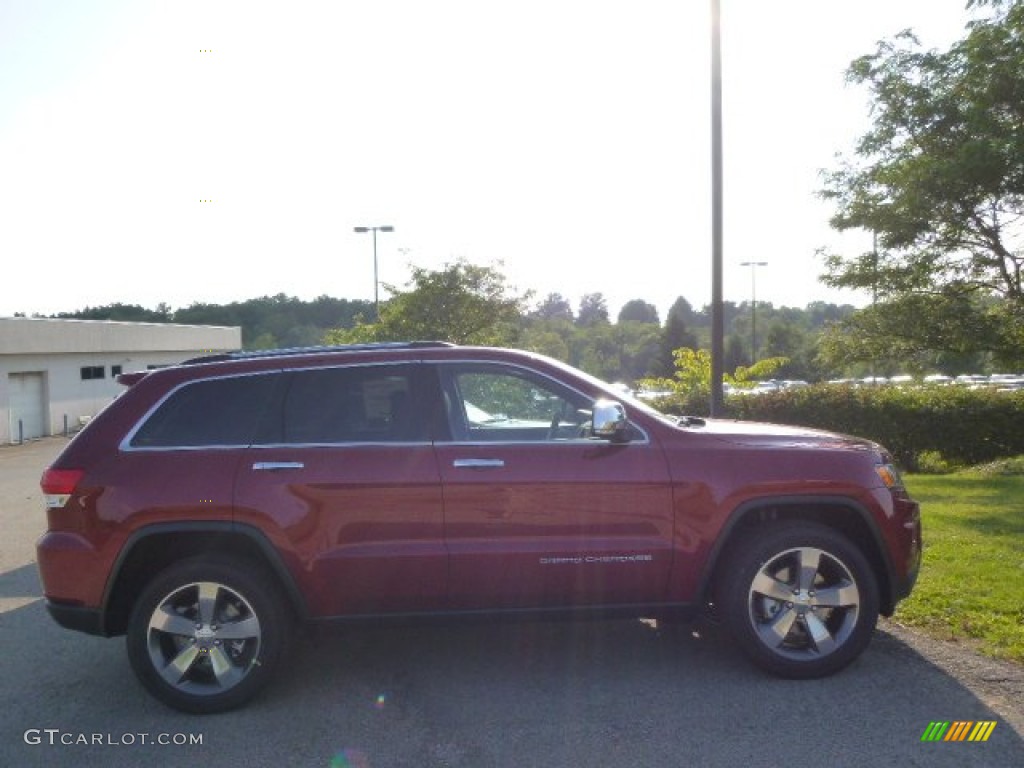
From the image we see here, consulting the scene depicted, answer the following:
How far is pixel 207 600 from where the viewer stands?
15.2 feet

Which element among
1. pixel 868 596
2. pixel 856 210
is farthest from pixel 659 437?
pixel 856 210

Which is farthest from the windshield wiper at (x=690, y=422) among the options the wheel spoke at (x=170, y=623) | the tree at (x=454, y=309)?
the tree at (x=454, y=309)

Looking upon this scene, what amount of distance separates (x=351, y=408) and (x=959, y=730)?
3.34m

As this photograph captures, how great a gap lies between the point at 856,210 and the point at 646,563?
13126 mm

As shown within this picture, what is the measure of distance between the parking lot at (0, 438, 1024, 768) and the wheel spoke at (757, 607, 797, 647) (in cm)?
22

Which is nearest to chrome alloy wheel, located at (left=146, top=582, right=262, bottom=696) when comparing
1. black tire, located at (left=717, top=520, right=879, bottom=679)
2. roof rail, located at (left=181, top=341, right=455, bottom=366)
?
roof rail, located at (left=181, top=341, right=455, bottom=366)

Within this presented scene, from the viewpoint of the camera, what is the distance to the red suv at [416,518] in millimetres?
4602

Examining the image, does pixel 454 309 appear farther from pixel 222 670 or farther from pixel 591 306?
pixel 591 306

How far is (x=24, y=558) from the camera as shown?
8812mm

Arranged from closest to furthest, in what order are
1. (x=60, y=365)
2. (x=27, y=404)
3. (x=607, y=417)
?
1. (x=607, y=417)
2. (x=27, y=404)
3. (x=60, y=365)

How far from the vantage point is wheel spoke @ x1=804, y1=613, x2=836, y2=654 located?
480cm

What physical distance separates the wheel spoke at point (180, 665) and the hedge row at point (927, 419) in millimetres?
15240

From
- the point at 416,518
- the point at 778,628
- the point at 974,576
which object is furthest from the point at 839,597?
the point at 974,576

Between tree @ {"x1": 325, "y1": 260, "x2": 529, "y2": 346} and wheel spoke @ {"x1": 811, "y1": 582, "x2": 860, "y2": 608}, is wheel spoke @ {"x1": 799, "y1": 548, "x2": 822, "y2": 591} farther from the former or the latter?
tree @ {"x1": 325, "y1": 260, "x2": 529, "y2": 346}
